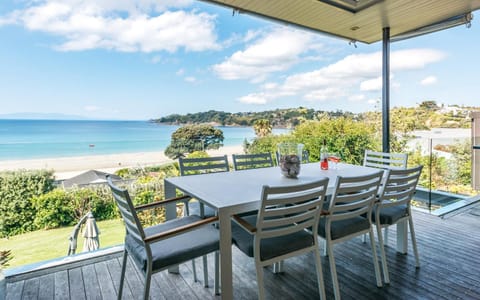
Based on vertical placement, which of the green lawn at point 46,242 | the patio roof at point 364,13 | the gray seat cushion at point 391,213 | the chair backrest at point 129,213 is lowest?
the green lawn at point 46,242

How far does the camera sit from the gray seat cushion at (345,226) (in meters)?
1.89

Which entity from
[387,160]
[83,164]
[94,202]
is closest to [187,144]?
[94,202]

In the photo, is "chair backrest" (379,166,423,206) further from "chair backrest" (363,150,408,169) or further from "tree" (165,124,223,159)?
"tree" (165,124,223,159)

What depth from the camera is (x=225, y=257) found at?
153 centimetres

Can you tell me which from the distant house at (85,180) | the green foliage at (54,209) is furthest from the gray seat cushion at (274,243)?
the green foliage at (54,209)

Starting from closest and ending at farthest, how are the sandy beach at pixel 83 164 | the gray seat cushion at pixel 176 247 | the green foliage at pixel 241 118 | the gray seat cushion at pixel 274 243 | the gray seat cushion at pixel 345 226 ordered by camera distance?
1. the gray seat cushion at pixel 176 247
2. the gray seat cushion at pixel 274 243
3. the gray seat cushion at pixel 345 226
4. the sandy beach at pixel 83 164
5. the green foliage at pixel 241 118

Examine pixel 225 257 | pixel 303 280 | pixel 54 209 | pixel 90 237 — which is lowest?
pixel 303 280

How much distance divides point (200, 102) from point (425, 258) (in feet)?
36.4

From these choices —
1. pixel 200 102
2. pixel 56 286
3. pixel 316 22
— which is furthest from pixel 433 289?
pixel 200 102

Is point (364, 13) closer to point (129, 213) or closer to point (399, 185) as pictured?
point (399, 185)

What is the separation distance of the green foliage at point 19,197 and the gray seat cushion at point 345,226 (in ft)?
10.7

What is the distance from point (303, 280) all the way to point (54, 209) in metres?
3.10

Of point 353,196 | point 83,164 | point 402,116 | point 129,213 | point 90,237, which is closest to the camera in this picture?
point 129,213

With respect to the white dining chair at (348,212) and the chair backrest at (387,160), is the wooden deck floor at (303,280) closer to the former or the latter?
the white dining chair at (348,212)
